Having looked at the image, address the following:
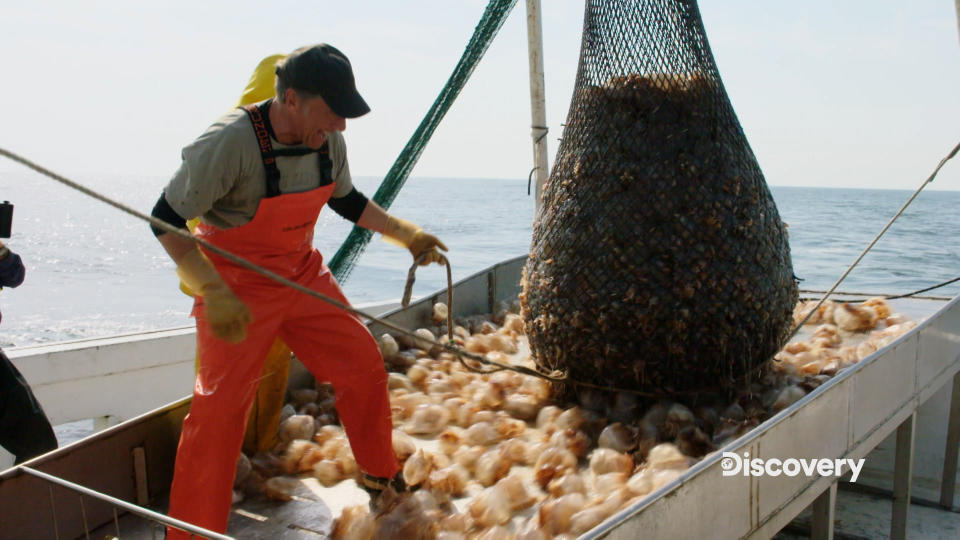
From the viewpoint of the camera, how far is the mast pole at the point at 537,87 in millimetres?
5543

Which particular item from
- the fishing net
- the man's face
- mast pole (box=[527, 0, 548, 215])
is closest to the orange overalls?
the man's face

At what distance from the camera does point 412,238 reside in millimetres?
2895

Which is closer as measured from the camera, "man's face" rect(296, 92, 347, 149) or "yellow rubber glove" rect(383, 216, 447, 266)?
"man's face" rect(296, 92, 347, 149)

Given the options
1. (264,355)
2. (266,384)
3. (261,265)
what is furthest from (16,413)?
(261,265)

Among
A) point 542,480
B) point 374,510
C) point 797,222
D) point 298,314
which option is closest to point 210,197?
point 298,314

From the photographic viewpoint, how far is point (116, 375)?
504 centimetres

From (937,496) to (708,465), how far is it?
9.92 feet

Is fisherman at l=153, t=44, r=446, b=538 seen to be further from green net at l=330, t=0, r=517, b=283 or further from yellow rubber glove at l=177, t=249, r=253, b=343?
green net at l=330, t=0, r=517, b=283

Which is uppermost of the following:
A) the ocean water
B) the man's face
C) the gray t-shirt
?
the man's face

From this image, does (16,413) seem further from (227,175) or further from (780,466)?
(780,466)

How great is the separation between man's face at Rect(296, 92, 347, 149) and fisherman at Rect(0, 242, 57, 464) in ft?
4.87

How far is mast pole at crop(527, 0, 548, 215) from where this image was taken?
5543 mm

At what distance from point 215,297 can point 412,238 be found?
2.77 feet

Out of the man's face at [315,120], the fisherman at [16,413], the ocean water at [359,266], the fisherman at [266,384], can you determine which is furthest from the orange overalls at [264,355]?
the ocean water at [359,266]
